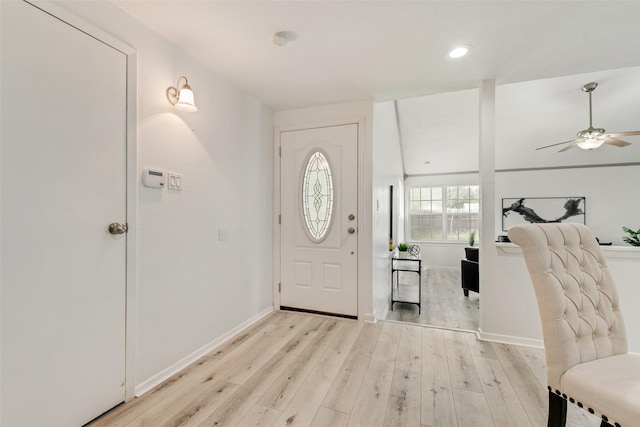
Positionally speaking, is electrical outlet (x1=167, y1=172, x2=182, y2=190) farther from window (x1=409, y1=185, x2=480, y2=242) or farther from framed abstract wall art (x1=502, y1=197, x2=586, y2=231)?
framed abstract wall art (x1=502, y1=197, x2=586, y2=231)

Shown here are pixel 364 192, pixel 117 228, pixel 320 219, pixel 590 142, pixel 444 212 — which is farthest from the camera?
pixel 444 212

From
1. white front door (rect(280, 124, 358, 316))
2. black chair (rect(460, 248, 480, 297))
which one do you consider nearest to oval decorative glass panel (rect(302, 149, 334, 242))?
white front door (rect(280, 124, 358, 316))

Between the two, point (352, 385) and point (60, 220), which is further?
point (352, 385)

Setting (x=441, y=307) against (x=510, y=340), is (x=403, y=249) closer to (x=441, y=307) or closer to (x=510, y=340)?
(x=441, y=307)

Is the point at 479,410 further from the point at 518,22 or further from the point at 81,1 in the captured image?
the point at 81,1

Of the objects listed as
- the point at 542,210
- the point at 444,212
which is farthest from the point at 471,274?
the point at 542,210

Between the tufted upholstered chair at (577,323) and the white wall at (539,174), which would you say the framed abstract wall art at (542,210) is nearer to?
the white wall at (539,174)

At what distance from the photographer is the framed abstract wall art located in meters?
6.01

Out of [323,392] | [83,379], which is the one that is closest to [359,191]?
[323,392]

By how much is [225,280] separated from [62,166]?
4.74 ft

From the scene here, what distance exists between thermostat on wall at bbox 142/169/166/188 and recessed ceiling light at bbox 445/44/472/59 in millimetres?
2263

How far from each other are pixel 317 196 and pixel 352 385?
187 cm

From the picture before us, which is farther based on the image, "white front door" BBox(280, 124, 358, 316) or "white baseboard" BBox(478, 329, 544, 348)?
"white front door" BBox(280, 124, 358, 316)

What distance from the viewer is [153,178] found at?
1749 mm
